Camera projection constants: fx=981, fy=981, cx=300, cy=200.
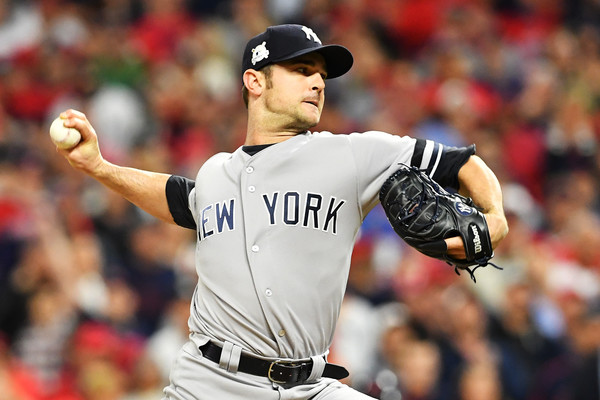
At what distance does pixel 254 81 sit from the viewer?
337 centimetres

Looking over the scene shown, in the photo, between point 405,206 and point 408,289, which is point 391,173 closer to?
point 405,206

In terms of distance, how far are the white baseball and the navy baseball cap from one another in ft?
2.12

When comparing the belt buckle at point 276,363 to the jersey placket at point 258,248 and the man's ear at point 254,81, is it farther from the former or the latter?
the man's ear at point 254,81

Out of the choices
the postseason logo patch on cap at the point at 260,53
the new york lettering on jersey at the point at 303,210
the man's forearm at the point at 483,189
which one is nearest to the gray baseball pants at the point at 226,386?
the new york lettering on jersey at the point at 303,210

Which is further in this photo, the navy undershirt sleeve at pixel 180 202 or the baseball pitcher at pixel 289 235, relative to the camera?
the navy undershirt sleeve at pixel 180 202

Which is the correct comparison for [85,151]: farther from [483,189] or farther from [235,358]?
[483,189]

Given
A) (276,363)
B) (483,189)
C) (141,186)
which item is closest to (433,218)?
(483,189)

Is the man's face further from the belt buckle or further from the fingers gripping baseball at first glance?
the belt buckle

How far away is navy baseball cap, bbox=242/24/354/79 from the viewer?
3238 millimetres

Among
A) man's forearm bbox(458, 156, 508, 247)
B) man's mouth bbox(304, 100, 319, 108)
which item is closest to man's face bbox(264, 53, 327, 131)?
man's mouth bbox(304, 100, 319, 108)

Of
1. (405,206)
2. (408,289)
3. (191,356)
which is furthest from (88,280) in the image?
(405,206)

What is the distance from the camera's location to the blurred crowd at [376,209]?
18.7ft

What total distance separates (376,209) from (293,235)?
4.00 meters

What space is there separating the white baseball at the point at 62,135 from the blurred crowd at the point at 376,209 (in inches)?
85.7
